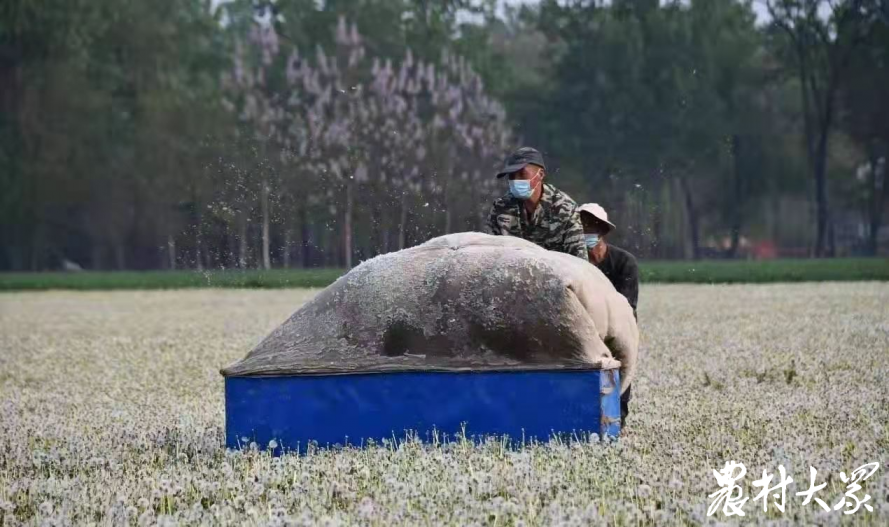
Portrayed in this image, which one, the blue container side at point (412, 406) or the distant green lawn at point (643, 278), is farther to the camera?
the distant green lawn at point (643, 278)

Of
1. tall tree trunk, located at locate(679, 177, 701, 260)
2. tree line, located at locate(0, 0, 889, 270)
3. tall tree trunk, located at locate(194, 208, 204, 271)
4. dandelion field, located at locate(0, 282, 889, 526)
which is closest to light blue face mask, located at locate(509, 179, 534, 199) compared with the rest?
dandelion field, located at locate(0, 282, 889, 526)

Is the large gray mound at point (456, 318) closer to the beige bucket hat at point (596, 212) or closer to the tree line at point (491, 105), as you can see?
the beige bucket hat at point (596, 212)

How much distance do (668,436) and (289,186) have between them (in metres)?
28.8

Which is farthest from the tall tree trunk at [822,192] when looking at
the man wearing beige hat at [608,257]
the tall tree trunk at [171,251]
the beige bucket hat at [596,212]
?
the beige bucket hat at [596,212]

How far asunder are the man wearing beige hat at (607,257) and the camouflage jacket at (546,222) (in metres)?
0.61

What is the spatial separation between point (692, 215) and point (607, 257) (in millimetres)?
61325

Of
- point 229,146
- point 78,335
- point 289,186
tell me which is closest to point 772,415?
point 78,335

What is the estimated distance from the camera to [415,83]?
65750mm

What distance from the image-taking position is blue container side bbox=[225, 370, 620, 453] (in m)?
8.57

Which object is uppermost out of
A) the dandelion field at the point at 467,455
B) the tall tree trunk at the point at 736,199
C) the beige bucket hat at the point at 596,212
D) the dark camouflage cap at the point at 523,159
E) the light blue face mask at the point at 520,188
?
the tall tree trunk at the point at 736,199

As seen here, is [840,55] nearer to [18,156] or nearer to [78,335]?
[18,156]

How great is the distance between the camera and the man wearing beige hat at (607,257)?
419 inches

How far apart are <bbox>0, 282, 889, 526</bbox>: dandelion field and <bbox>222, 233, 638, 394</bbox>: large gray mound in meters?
0.52

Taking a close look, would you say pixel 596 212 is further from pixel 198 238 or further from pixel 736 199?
pixel 736 199
